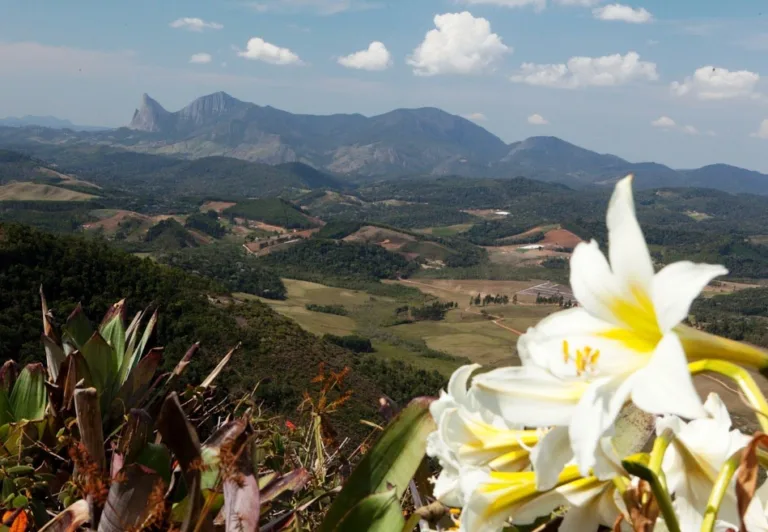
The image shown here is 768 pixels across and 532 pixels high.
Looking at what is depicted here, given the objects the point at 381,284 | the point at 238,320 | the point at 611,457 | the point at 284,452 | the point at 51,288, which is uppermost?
the point at 611,457

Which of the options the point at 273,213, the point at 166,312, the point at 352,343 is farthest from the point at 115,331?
the point at 273,213

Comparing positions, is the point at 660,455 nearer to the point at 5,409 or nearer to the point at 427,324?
the point at 5,409

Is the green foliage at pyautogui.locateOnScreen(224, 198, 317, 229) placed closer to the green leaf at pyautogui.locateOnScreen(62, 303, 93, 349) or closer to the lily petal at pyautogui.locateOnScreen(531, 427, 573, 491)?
the green leaf at pyautogui.locateOnScreen(62, 303, 93, 349)

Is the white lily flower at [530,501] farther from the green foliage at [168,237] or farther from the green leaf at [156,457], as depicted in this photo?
the green foliage at [168,237]

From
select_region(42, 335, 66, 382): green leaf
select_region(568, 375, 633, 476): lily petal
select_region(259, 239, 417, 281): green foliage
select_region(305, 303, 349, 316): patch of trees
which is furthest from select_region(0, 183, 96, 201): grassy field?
select_region(568, 375, 633, 476): lily petal

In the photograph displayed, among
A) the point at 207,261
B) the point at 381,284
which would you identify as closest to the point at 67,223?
the point at 207,261

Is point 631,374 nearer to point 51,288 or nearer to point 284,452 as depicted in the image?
point 284,452
